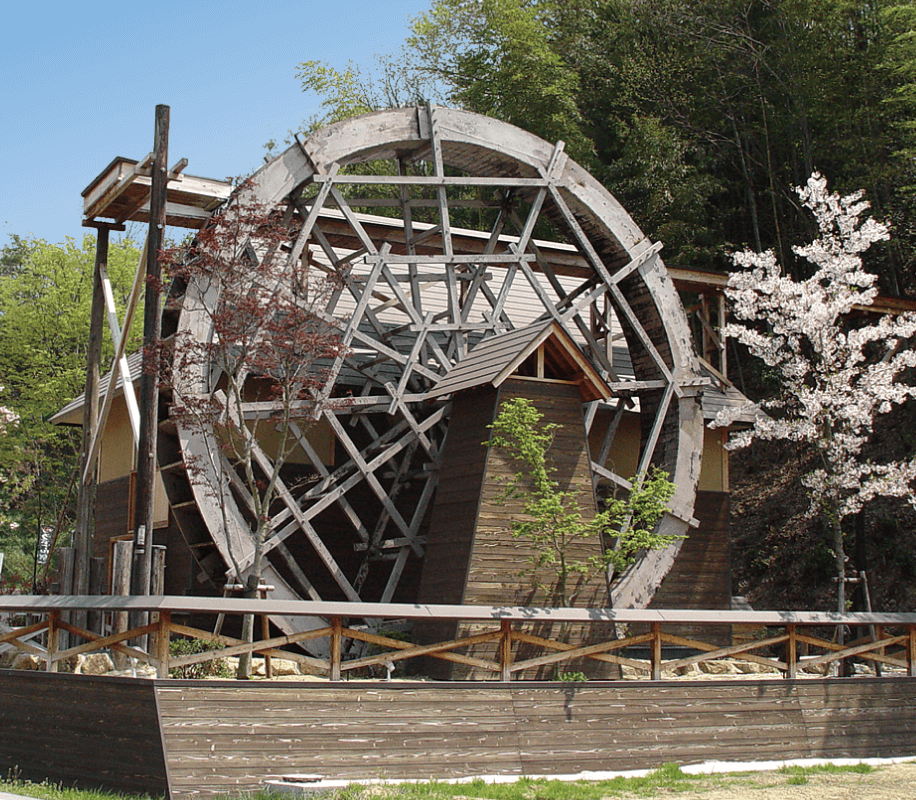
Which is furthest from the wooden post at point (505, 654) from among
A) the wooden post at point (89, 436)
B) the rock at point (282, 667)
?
the wooden post at point (89, 436)

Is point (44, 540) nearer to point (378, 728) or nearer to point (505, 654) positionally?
point (505, 654)

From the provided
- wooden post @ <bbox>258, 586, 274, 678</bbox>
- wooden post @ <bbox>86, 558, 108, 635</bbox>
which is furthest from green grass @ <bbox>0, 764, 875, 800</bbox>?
wooden post @ <bbox>86, 558, 108, 635</bbox>

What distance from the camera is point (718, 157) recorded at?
24531 millimetres

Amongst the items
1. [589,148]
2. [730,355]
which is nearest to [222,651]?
[730,355]

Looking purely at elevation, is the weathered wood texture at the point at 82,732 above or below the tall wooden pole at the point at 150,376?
below

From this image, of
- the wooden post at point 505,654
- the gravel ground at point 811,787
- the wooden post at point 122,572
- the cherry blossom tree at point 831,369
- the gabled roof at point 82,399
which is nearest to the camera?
the gravel ground at point 811,787

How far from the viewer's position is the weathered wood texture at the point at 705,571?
617 inches

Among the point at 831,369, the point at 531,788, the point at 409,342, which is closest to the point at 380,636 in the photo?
the point at 531,788

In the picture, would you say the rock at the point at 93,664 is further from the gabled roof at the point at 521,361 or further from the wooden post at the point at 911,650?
the wooden post at the point at 911,650

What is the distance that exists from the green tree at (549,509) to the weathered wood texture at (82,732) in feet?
14.2

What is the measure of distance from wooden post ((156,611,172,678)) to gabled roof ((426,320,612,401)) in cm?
461

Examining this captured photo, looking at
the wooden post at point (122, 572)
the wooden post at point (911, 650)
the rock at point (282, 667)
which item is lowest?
the rock at point (282, 667)

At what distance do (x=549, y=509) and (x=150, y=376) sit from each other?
13.5ft

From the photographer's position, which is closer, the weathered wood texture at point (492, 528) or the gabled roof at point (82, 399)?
the weathered wood texture at point (492, 528)
